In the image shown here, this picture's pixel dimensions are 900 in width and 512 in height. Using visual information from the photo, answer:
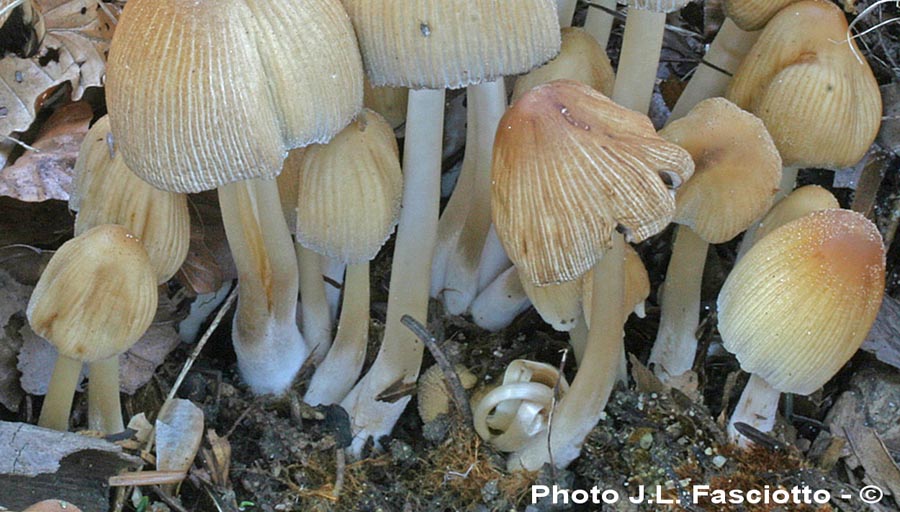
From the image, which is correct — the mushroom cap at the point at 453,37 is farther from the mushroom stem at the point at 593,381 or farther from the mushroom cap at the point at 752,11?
the mushroom cap at the point at 752,11

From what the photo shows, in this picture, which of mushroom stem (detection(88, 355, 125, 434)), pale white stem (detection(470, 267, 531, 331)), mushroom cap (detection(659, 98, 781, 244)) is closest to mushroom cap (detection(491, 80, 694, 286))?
mushroom cap (detection(659, 98, 781, 244))

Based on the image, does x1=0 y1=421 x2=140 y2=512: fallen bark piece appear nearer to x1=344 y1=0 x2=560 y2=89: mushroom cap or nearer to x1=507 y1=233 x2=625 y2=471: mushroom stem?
x1=507 y1=233 x2=625 y2=471: mushroom stem

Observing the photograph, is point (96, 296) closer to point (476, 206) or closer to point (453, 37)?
point (453, 37)

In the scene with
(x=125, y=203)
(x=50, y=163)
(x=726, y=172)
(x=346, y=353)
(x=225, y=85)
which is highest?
(x=225, y=85)

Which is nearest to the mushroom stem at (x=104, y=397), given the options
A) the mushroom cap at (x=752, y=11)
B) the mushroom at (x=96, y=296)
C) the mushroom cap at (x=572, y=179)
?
the mushroom at (x=96, y=296)

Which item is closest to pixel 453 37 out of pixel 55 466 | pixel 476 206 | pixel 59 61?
pixel 476 206

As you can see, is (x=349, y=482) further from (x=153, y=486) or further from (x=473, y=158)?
(x=473, y=158)
